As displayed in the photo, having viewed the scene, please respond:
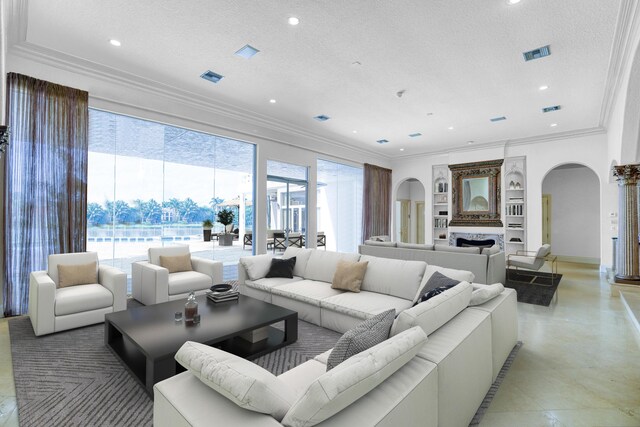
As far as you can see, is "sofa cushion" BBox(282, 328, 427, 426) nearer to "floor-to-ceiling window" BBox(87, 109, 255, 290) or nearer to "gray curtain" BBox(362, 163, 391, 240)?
"floor-to-ceiling window" BBox(87, 109, 255, 290)

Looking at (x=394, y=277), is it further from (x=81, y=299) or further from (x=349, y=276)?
(x=81, y=299)

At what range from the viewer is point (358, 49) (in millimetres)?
3725

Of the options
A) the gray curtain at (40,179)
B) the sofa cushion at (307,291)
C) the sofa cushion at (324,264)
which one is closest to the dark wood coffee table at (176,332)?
the sofa cushion at (307,291)

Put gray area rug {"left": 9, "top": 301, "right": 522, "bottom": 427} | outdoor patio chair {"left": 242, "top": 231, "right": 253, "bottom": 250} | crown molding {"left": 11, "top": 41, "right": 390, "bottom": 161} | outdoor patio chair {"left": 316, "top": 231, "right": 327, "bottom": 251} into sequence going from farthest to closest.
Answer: outdoor patio chair {"left": 316, "top": 231, "right": 327, "bottom": 251} → outdoor patio chair {"left": 242, "top": 231, "right": 253, "bottom": 250} → crown molding {"left": 11, "top": 41, "right": 390, "bottom": 161} → gray area rug {"left": 9, "top": 301, "right": 522, "bottom": 427}

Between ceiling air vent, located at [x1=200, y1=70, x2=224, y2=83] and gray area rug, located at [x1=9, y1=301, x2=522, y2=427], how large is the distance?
11.5 ft

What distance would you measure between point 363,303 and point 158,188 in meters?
3.86

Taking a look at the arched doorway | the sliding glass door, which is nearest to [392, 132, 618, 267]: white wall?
the arched doorway

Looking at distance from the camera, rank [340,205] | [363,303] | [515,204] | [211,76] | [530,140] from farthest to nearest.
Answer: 1. [340,205]
2. [515,204]
3. [530,140]
4. [211,76]
5. [363,303]

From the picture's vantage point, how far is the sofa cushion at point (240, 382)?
3.70ft

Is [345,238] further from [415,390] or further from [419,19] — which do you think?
[415,390]

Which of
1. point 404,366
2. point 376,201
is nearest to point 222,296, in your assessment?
point 404,366

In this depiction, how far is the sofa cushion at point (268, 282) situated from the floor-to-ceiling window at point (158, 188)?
1.90 meters

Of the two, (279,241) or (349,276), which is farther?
(279,241)

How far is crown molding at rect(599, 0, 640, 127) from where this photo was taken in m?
3.01
